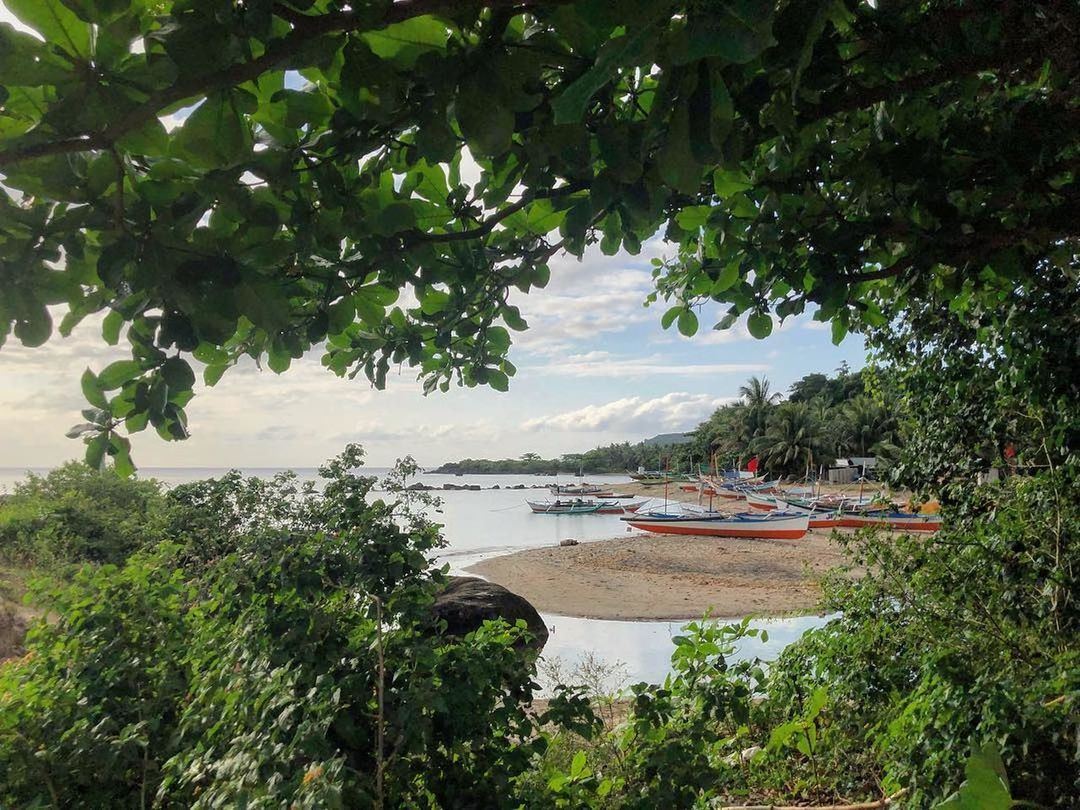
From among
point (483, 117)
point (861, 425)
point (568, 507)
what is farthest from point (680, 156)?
point (861, 425)

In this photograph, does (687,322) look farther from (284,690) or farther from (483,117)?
(284,690)

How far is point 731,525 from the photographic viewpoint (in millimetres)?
21578

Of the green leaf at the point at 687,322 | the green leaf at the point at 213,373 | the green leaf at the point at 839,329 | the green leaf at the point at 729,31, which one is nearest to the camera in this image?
the green leaf at the point at 729,31

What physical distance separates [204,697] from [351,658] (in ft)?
1.27

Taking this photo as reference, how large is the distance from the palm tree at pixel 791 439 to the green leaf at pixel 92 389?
3746 cm

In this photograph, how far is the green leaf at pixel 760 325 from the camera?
1.68 meters

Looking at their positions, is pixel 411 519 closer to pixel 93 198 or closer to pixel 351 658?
pixel 351 658

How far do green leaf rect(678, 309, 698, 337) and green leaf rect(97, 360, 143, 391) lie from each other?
3.74 feet

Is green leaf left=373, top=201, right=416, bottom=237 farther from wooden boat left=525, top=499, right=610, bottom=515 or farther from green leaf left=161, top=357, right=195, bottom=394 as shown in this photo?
wooden boat left=525, top=499, right=610, bottom=515

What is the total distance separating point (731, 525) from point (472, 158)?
858 inches

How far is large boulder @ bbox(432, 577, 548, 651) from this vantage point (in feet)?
22.6

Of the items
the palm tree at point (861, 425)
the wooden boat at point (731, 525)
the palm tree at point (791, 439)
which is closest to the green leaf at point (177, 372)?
the wooden boat at point (731, 525)

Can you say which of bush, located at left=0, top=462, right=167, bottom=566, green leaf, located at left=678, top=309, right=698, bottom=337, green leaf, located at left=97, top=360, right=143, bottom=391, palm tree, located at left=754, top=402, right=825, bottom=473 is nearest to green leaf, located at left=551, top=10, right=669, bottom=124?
green leaf, located at left=97, top=360, right=143, bottom=391

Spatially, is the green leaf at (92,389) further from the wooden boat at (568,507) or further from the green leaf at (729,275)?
Answer: the wooden boat at (568,507)
